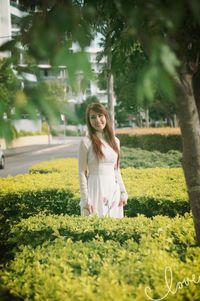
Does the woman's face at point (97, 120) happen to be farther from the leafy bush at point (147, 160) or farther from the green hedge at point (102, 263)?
the leafy bush at point (147, 160)

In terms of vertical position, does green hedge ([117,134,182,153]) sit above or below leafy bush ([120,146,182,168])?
above

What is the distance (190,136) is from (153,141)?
1615 centimetres

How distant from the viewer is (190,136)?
2.75 meters

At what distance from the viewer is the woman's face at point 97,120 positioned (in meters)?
4.18

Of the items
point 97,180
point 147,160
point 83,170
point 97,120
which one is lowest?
point 147,160

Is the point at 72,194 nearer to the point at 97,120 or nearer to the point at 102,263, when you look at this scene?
the point at 97,120

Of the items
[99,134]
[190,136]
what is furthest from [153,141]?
[190,136]

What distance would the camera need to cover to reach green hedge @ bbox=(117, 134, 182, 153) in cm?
1828

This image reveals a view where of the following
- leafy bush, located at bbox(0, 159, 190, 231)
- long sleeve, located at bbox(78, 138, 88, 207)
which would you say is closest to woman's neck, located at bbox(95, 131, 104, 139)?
long sleeve, located at bbox(78, 138, 88, 207)

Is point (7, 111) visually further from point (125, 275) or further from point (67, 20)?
point (125, 275)

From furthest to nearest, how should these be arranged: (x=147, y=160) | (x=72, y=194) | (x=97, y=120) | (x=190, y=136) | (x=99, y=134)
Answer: (x=147, y=160) → (x=72, y=194) → (x=99, y=134) → (x=97, y=120) → (x=190, y=136)

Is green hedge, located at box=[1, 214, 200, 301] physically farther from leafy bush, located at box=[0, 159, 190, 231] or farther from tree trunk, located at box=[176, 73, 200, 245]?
leafy bush, located at box=[0, 159, 190, 231]

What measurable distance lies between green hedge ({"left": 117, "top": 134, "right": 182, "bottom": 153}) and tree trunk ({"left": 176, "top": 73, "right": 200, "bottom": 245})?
15479 millimetres

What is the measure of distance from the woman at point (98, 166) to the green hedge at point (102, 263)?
0.55 m
